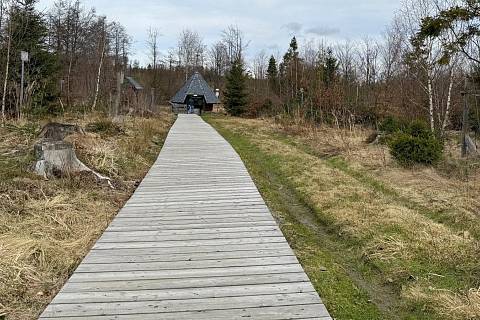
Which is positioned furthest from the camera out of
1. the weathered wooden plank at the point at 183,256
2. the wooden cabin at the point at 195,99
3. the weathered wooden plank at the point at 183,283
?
the wooden cabin at the point at 195,99

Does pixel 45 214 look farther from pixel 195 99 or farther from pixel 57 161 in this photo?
pixel 195 99

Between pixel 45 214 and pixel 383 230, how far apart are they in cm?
378

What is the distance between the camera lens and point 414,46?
49.2ft

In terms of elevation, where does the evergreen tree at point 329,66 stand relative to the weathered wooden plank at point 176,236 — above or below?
above

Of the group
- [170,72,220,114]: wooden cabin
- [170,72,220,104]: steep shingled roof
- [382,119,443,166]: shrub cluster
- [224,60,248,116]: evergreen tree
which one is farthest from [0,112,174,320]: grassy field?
[170,72,220,104]: steep shingled roof

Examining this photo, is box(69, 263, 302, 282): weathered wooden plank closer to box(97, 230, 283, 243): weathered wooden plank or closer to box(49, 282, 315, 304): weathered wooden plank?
box(49, 282, 315, 304): weathered wooden plank

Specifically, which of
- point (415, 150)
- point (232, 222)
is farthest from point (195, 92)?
point (232, 222)

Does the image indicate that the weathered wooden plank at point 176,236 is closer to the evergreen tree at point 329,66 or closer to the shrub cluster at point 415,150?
the shrub cluster at point 415,150

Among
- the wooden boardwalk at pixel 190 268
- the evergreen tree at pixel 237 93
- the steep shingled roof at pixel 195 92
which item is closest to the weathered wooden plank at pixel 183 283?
the wooden boardwalk at pixel 190 268

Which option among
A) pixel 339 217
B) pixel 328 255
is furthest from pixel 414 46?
pixel 328 255

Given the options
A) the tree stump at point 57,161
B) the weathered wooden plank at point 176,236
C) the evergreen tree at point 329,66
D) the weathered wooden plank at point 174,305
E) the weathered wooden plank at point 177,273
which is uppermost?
the evergreen tree at point 329,66

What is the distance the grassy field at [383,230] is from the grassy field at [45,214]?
2.09 m

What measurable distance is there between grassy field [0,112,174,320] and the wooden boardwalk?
185mm

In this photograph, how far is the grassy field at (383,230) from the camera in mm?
3480
